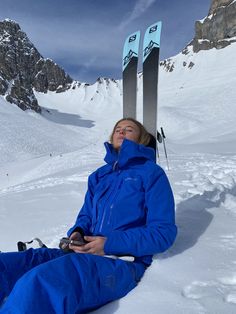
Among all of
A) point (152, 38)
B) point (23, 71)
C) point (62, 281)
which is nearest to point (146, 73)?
point (152, 38)

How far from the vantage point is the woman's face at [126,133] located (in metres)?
3.60

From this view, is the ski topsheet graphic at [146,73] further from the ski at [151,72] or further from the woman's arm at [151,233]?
the woman's arm at [151,233]

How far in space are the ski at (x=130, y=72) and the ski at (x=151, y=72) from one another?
47cm

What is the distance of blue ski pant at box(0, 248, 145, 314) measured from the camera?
220cm

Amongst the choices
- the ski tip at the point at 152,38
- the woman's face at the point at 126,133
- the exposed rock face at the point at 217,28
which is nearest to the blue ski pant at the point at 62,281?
the woman's face at the point at 126,133

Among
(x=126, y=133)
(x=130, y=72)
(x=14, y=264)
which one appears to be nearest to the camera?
(x=14, y=264)

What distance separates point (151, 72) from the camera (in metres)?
12.4

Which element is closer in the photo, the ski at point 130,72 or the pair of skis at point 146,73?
the pair of skis at point 146,73

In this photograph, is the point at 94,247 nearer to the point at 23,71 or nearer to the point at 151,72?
the point at 151,72

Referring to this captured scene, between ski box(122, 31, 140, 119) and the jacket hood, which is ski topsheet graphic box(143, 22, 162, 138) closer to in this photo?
ski box(122, 31, 140, 119)

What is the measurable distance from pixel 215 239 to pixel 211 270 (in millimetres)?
818

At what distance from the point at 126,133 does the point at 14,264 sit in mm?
1476

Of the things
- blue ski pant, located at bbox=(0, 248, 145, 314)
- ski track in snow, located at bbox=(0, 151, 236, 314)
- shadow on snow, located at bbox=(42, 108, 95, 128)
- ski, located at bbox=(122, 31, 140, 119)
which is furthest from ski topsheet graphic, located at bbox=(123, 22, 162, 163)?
shadow on snow, located at bbox=(42, 108, 95, 128)

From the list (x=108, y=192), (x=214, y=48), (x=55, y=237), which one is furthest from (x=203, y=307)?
(x=214, y=48)
